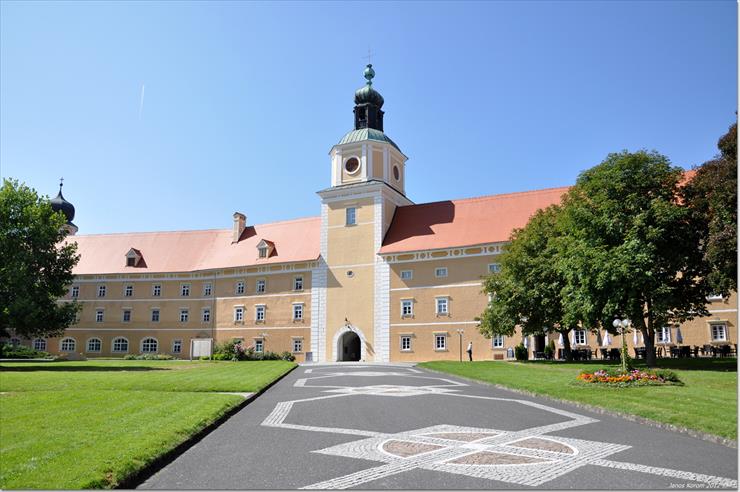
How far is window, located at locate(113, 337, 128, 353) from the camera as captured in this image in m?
57.2

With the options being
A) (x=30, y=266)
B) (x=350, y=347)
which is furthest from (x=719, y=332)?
(x=30, y=266)

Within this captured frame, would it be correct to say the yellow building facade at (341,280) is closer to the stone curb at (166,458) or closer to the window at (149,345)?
the window at (149,345)

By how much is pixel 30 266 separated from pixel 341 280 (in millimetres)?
23626

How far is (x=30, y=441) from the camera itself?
8867mm

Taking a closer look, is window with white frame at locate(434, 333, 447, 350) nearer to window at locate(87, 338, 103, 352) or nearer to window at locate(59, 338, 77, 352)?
window at locate(87, 338, 103, 352)

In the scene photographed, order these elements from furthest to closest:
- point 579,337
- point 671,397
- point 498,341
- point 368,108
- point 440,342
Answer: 1. point 368,108
2. point 440,342
3. point 498,341
4. point 579,337
5. point 671,397

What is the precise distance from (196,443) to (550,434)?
6.22 meters

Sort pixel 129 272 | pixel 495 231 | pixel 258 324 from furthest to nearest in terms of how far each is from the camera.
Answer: pixel 129 272, pixel 258 324, pixel 495 231

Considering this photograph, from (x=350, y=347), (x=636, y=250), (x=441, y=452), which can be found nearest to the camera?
(x=441, y=452)

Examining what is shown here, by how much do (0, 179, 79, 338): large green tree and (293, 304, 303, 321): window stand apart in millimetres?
19418

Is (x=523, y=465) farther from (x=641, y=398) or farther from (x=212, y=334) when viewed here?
(x=212, y=334)

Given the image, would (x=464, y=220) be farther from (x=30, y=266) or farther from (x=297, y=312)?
→ (x=30, y=266)

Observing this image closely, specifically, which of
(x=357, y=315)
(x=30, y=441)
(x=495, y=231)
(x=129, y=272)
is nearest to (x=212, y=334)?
(x=129, y=272)

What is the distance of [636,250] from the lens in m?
27.6
